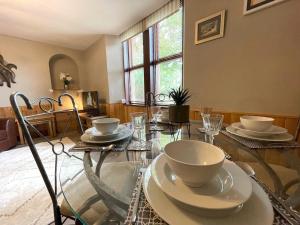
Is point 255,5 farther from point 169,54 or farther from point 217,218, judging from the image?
point 217,218

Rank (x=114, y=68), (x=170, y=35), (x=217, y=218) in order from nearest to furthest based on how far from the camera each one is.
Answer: (x=217, y=218) → (x=170, y=35) → (x=114, y=68)

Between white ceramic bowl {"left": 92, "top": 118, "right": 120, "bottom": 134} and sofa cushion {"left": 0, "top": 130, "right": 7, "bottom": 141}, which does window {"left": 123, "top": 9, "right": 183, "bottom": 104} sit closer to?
white ceramic bowl {"left": 92, "top": 118, "right": 120, "bottom": 134}

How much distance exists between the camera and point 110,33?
3.27m

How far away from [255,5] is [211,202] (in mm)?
1789

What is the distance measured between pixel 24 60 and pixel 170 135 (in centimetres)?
448

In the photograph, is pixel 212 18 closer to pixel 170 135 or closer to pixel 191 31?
pixel 191 31

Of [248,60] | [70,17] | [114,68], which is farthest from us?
[114,68]

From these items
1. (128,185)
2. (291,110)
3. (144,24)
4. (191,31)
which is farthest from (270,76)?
(144,24)

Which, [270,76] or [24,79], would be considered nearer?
[270,76]

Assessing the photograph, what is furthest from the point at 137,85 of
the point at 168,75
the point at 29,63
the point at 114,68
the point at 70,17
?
the point at 29,63

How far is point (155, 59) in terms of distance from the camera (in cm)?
279

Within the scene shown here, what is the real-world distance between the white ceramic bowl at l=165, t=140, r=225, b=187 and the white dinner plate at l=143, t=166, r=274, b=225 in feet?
0.22

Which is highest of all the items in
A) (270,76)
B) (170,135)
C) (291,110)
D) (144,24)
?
(144,24)

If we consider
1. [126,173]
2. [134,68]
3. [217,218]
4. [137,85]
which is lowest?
[126,173]
